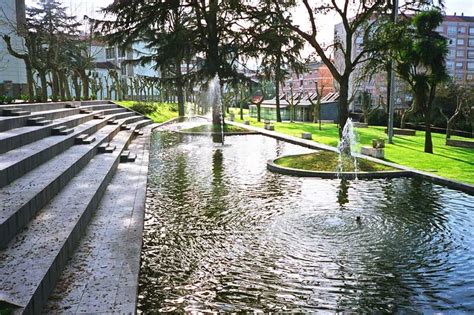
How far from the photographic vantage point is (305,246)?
6.18 m

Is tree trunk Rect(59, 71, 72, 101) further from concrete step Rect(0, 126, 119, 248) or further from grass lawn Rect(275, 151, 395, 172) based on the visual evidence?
concrete step Rect(0, 126, 119, 248)

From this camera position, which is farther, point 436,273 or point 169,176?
point 169,176

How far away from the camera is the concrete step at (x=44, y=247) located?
12.3ft

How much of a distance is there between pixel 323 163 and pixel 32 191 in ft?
27.8

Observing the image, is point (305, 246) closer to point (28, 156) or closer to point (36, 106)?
point (28, 156)

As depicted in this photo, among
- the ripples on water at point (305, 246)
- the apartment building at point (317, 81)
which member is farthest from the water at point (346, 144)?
the apartment building at point (317, 81)

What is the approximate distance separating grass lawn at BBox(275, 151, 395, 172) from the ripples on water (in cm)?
118

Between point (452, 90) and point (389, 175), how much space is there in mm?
28634

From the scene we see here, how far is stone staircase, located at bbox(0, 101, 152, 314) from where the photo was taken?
400cm

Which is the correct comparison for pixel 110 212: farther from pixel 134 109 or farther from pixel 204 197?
pixel 134 109

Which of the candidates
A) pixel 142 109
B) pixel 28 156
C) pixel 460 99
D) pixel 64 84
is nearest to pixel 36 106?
pixel 28 156

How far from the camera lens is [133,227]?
635cm

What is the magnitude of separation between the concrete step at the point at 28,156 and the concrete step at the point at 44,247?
663 mm

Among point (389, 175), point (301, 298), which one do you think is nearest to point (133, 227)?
point (301, 298)
